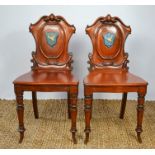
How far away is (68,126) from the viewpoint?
7.99 ft

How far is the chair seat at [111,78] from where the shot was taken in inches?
80.0

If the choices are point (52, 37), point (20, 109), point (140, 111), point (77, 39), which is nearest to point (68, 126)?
point (20, 109)

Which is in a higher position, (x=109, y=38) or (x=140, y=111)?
(x=109, y=38)

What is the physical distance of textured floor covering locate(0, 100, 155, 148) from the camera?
2.12 meters

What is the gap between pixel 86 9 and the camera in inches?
113

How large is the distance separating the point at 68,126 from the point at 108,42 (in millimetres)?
795

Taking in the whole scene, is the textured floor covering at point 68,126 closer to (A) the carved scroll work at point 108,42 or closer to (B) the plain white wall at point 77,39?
(B) the plain white wall at point 77,39

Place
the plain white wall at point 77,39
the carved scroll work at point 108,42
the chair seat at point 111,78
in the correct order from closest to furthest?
the chair seat at point 111,78, the carved scroll work at point 108,42, the plain white wall at point 77,39

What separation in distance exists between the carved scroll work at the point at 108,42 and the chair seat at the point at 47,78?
0.31 metres

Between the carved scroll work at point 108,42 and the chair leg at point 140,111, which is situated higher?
the carved scroll work at point 108,42

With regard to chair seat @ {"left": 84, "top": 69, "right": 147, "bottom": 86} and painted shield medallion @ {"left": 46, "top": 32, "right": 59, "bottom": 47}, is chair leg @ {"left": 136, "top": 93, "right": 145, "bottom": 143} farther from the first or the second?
painted shield medallion @ {"left": 46, "top": 32, "right": 59, "bottom": 47}

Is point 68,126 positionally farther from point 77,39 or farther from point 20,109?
point 77,39

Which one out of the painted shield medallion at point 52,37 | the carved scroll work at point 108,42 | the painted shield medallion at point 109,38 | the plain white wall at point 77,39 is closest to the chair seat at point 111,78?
the carved scroll work at point 108,42

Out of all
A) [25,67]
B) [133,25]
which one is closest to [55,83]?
[25,67]
